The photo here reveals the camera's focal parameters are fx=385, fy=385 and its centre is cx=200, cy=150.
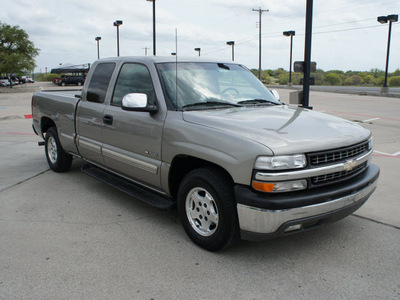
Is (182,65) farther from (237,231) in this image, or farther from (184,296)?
(184,296)

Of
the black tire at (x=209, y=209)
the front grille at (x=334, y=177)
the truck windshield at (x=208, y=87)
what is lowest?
the black tire at (x=209, y=209)

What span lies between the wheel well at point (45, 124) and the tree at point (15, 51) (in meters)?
31.6

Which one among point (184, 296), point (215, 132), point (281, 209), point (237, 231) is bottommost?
point (184, 296)

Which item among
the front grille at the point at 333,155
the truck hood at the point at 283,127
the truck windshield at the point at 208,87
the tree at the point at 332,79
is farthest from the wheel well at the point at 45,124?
the tree at the point at 332,79

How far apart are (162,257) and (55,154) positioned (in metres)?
3.64

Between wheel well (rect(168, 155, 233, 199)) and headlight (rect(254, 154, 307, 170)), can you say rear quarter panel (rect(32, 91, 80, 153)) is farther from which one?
headlight (rect(254, 154, 307, 170))

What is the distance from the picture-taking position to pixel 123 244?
3.76 m

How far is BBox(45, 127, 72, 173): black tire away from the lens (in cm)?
619

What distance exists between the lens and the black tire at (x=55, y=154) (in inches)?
244

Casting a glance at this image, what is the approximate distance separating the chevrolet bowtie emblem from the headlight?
1.79 feet

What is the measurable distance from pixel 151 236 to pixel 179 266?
0.71 metres

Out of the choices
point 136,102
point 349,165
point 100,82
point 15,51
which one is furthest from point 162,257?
point 15,51

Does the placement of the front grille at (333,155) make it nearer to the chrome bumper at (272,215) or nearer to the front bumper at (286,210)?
the front bumper at (286,210)

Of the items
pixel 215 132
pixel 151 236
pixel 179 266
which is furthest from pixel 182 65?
pixel 179 266
